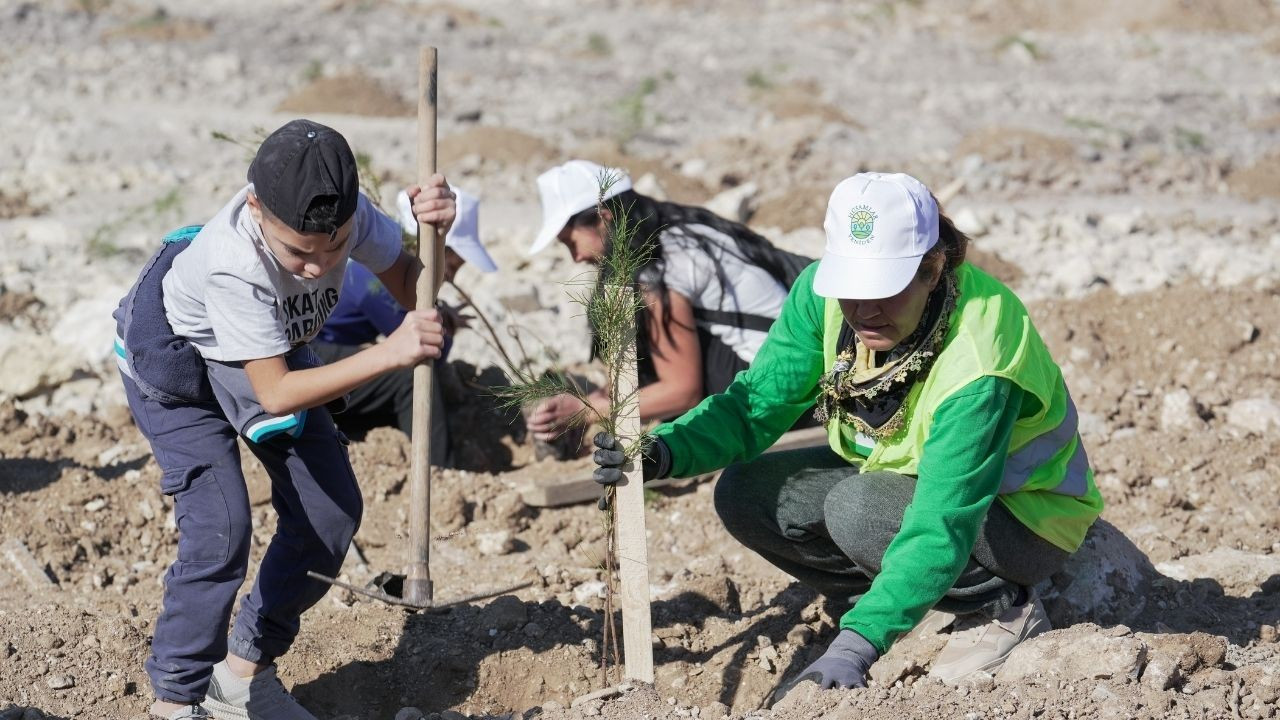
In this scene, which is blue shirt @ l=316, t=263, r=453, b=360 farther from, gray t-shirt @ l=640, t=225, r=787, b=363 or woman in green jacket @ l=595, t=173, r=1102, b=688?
woman in green jacket @ l=595, t=173, r=1102, b=688

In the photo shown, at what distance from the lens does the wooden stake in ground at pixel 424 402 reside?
305cm

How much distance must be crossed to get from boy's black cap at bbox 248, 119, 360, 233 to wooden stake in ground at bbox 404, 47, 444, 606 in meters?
0.32

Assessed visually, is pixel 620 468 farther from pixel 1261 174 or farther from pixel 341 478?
pixel 1261 174

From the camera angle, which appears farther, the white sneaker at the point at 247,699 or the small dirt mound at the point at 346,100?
the small dirt mound at the point at 346,100

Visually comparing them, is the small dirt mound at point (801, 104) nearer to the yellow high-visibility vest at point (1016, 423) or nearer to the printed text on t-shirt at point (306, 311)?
the yellow high-visibility vest at point (1016, 423)

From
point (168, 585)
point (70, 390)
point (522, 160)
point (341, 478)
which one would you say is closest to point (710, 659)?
point (341, 478)

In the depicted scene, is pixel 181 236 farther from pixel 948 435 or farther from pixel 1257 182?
pixel 1257 182

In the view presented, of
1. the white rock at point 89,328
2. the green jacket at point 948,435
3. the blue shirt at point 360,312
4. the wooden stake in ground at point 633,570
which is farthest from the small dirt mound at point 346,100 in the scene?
the wooden stake in ground at point 633,570

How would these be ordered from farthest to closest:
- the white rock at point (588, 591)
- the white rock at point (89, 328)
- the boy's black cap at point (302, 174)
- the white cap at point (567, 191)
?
the white rock at point (89, 328) < the white cap at point (567, 191) < the white rock at point (588, 591) < the boy's black cap at point (302, 174)

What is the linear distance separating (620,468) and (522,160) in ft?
24.6

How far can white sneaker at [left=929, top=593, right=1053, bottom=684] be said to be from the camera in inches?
128

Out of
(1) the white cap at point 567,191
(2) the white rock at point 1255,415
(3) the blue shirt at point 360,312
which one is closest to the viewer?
(1) the white cap at point 567,191

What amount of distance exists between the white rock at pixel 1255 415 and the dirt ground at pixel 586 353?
0.03 feet

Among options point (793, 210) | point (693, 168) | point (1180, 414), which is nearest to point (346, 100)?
point (693, 168)
